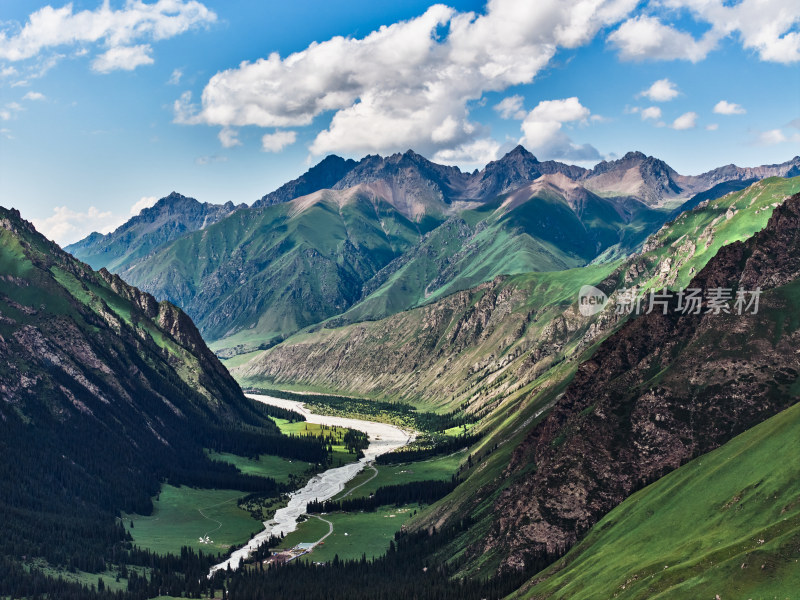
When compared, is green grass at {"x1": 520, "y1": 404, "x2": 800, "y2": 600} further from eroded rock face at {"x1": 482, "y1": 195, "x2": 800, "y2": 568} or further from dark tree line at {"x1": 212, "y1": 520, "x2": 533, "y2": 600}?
dark tree line at {"x1": 212, "y1": 520, "x2": 533, "y2": 600}

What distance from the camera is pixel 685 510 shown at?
435 ft

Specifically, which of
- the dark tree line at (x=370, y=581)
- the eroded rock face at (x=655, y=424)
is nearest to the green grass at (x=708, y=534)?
the eroded rock face at (x=655, y=424)

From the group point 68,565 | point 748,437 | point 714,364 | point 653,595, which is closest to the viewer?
point 653,595

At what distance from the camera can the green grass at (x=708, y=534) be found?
96.6 m

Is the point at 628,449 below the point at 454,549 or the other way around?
the other way around

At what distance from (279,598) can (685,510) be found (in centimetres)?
9300

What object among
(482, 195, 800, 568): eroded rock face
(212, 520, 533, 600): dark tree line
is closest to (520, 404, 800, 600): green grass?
(482, 195, 800, 568): eroded rock face

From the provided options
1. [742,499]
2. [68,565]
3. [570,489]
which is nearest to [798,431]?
[742,499]

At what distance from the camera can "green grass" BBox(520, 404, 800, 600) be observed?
96.6 m

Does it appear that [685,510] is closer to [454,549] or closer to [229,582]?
[454,549]

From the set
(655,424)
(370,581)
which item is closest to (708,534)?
(655,424)

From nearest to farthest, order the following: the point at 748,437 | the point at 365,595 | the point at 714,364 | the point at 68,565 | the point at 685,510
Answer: the point at 685,510 < the point at 748,437 < the point at 365,595 < the point at 714,364 < the point at 68,565

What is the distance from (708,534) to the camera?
118250mm

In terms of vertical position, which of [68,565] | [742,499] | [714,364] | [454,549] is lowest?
[454,549]
